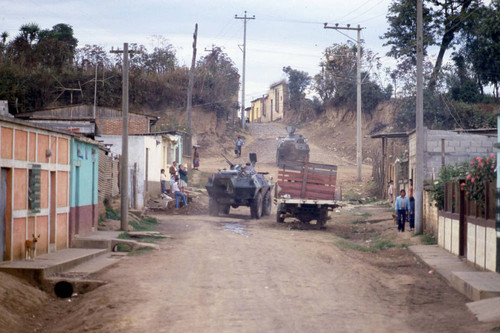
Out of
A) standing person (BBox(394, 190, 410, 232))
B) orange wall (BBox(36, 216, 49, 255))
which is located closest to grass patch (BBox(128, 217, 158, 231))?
orange wall (BBox(36, 216, 49, 255))

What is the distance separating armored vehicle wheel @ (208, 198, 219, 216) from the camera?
1039 inches

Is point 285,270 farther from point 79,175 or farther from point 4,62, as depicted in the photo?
point 4,62

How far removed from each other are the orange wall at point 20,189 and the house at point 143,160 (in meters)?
13.3

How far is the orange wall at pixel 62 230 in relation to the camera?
15.2 m

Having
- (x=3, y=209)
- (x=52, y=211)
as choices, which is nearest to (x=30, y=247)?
(x=3, y=209)

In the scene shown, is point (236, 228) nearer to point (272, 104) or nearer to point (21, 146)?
point (21, 146)

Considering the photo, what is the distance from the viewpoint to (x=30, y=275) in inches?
443

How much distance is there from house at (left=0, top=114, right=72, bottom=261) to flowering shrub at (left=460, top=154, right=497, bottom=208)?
924cm

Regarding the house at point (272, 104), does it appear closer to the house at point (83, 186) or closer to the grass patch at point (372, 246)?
the grass patch at point (372, 246)

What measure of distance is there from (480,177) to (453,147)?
12.6 metres

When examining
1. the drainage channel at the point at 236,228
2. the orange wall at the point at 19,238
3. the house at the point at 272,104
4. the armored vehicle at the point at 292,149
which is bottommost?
the drainage channel at the point at 236,228

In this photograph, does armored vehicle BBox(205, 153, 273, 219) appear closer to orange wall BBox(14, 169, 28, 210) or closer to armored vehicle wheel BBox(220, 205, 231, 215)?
armored vehicle wheel BBox(220, 205, 231, 215)

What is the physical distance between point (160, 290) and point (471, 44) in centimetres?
3670

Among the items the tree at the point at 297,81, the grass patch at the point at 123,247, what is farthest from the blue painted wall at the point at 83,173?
the tree at the point at 297,81
